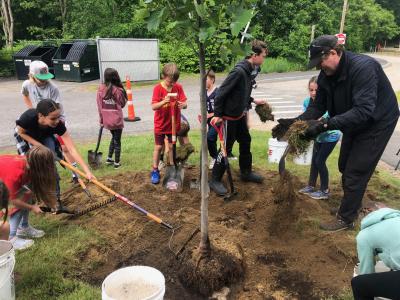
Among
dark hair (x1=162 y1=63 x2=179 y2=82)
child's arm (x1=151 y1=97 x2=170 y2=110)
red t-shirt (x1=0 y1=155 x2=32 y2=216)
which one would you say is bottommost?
red t-shirt (x1=0 y1=155 x2=32 y2=216)

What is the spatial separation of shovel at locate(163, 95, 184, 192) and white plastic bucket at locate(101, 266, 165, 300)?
257cm

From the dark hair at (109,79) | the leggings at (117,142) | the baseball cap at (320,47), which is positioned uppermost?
the baseball cap at (320,47)

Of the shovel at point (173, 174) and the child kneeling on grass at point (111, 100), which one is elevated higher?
the child kneeling on grass at point (111, 100)

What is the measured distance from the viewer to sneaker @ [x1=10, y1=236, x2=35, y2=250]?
3.92 metres

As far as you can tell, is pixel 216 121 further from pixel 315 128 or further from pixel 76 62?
pixel 76 62

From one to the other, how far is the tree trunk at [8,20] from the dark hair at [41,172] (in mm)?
25430

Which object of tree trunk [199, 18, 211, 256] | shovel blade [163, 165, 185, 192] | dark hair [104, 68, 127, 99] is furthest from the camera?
dark hair [104, 68, 127, 99]

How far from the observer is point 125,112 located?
11.7 meters

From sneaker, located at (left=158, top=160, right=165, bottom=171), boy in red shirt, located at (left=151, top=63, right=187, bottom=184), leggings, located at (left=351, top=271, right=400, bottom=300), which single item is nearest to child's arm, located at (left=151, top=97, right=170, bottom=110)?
boy in red shirt, located at (left=151, top=63, right=187, bottom=184)

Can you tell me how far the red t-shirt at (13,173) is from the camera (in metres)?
3.43

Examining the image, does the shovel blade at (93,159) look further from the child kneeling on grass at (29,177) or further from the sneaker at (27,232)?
the child kneeling on grass at (29,177)

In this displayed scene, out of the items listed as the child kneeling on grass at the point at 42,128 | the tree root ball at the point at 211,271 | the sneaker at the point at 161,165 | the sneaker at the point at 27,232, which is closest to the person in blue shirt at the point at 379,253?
the tree root ball at the point at 211,271

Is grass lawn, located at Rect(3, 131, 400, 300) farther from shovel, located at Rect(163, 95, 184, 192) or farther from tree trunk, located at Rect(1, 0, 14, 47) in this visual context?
tree trunk, located at Rect(1, 0, 14, 47)

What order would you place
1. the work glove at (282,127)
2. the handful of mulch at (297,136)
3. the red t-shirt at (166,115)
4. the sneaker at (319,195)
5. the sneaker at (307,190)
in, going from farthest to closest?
the red t-shirt at (166,115) → the sneaker at (307,190) → the sneaker at (319,195) → the work glove at (282,127) → the handful of mulch at (297,136)
